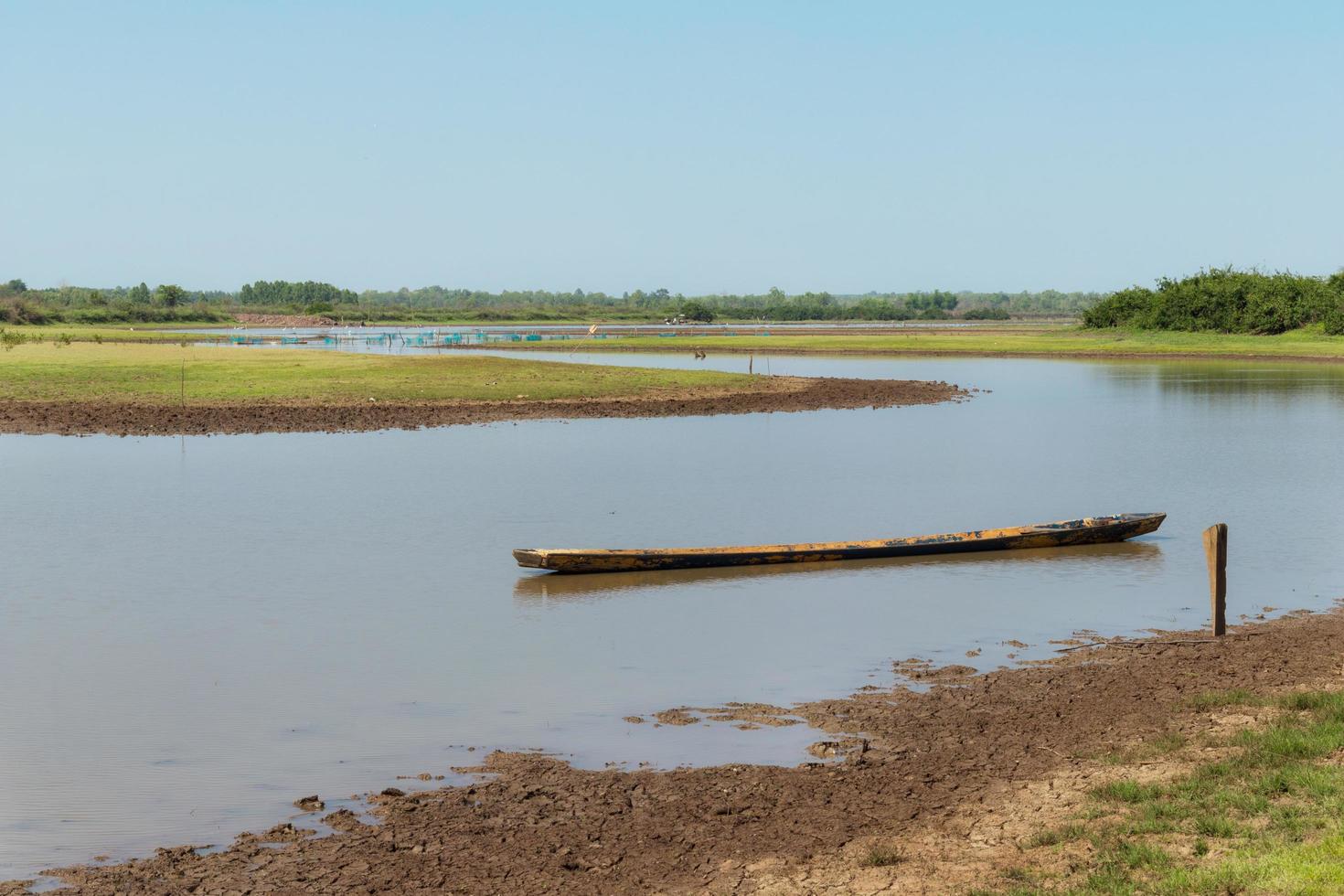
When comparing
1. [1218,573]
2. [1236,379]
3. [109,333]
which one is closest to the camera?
[1218,573]

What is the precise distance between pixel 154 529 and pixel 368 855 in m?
17.1

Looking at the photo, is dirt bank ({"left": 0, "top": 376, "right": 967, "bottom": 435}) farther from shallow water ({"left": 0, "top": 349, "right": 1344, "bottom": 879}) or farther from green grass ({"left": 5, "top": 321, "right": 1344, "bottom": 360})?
green grass ({"left": 5, "top": 321, "right": 1344, "bottom": 360})

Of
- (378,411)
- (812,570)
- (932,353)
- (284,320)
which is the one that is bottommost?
(812,570)

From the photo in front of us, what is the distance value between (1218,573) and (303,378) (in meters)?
45.1

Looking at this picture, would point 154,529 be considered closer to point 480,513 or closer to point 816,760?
point 480,513

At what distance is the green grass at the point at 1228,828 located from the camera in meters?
8.04

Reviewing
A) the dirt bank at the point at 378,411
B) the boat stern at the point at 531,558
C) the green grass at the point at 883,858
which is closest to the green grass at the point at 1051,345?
the dirt bank at the point at 378,411

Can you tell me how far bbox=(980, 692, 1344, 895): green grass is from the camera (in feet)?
26.4

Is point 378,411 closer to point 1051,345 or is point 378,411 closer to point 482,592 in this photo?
point 482,592

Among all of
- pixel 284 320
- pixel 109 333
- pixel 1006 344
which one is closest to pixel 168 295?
pixel 284 320

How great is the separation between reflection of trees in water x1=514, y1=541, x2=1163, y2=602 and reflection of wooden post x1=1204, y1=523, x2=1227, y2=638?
4942 mm

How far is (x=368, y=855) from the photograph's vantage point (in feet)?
30.9

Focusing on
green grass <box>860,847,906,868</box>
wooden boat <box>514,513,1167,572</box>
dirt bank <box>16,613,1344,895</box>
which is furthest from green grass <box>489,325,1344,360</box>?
green grass <box>860,847,906,868</box>

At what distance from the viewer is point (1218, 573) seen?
15602 millimetres
